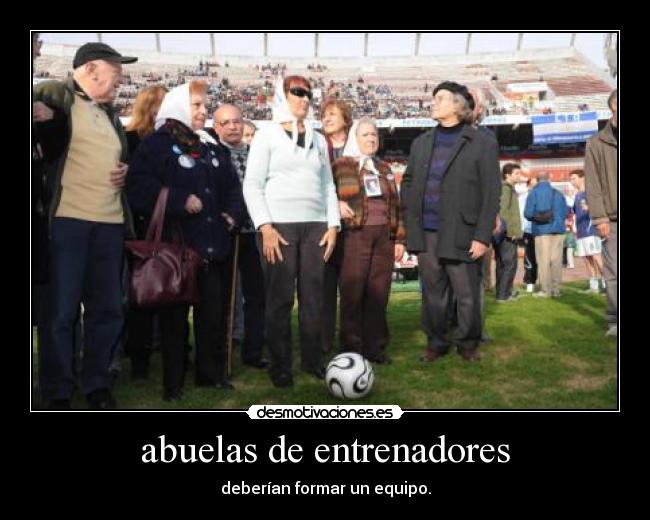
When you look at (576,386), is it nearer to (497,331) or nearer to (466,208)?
A: (466,208)

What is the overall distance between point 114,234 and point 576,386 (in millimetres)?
3261

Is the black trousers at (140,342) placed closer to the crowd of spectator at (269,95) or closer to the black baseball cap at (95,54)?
the black baseball cap at (95,54)

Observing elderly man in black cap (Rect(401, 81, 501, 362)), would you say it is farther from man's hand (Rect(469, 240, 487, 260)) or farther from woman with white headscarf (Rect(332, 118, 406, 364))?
woman with white headscarf (Rect(332, 118, 406, 364))

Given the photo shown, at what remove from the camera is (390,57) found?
47.3m

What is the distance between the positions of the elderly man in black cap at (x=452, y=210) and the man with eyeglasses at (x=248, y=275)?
1.33m

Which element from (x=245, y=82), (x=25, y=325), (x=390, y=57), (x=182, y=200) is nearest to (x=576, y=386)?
(x=182, y=200)

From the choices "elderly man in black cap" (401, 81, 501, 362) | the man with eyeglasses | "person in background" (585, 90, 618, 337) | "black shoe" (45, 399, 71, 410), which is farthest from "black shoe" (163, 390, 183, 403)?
"person in background" (585, 90, 618, 337)

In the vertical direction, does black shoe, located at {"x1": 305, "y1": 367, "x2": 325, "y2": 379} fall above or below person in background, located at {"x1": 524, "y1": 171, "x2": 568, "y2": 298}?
below

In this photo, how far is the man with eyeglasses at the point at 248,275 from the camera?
536 centimetres

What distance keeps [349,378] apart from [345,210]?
5.64ft

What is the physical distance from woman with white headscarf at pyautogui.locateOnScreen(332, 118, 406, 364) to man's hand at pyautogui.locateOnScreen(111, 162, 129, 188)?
201 cm

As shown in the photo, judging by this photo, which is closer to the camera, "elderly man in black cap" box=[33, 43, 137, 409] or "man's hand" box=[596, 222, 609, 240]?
"elderly man in black cap" box=[33, 43, 137, 409]

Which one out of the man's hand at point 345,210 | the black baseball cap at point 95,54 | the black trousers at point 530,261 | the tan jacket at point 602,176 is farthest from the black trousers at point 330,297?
the black trousers at point 530,261

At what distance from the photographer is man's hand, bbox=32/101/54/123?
345 centimetres
